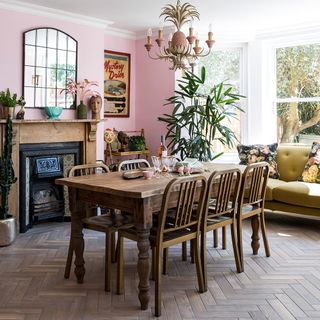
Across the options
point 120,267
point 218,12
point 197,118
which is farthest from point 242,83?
point 120,267

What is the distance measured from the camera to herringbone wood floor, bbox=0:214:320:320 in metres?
2.64

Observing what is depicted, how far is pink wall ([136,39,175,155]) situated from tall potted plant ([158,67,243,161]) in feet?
1.03

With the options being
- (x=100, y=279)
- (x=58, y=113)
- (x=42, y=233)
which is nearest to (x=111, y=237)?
(x=100, y=279)

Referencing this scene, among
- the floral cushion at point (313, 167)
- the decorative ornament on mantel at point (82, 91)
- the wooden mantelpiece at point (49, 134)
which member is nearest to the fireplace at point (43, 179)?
the wooden mantelpiece at point (49, 134)

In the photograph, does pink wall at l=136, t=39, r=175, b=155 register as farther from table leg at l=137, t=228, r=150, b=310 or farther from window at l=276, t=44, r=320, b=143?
table leg at l=137, t=228, r=150, b=310

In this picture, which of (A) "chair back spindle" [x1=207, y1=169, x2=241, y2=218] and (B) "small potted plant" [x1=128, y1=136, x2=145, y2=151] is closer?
(A) "chair back spindle" [x1=207, y1=169, x2=241, y2=218]

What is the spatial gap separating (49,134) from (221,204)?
8.13ft

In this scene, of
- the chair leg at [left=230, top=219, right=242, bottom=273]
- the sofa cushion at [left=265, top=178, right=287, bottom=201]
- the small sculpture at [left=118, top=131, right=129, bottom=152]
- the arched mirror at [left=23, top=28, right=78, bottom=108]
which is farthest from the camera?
the small sculpture at [left=118, top=131, right=129, bottom=152]

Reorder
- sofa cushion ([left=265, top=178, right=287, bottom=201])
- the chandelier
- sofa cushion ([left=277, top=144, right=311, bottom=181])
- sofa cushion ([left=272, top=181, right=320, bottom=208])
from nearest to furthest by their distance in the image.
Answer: the chandelier < sofa cushion ([left=272, top=181, right=320, bottom=208]) < sofa cushion ([left=265, top=178, right=287, bottom=201]) < sofa cushion ([left=277, top=144, right=311, bottom=181])

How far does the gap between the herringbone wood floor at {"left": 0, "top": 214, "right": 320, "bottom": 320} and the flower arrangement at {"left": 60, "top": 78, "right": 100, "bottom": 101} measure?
192cm

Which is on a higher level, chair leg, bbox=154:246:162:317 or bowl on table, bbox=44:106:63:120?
bowl on table, bbox=44:106:63:120

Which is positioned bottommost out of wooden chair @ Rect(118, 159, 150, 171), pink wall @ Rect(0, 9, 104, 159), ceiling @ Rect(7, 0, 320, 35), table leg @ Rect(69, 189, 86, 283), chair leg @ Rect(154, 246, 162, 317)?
chair leg @ Rect(154, 246, 162, 317)

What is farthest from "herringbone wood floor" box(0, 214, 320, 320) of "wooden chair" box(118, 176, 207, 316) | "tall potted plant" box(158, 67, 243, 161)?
"tall potted plant" box(158, 67, 243, 161)

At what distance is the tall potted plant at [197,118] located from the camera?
536cm
